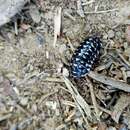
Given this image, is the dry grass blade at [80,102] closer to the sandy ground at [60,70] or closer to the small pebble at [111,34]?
the sandy ground at [60,70]

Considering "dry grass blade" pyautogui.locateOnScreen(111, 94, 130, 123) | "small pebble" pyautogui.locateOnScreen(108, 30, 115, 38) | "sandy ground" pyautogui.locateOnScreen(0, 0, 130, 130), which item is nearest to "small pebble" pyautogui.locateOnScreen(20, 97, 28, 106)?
"sandy ground" pyautogui.locateOnScreen(0, 0, 130, 130)

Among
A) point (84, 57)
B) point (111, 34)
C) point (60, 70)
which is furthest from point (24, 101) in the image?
point (111, 34)

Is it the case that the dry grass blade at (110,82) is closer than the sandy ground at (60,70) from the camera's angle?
No

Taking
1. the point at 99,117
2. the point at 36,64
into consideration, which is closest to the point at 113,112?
the point at 99,117

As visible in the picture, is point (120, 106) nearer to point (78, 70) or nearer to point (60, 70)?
point (78, 70)

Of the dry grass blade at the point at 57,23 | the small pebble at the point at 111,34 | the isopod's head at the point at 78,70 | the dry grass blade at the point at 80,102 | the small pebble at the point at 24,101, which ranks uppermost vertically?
the dry grass blade at the point at 57,23

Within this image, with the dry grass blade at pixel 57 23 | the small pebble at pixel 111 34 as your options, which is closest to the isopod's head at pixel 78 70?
the dry grass blade at pixel 57 23

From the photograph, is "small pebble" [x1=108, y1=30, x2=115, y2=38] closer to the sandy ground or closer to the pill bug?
the sandy ground

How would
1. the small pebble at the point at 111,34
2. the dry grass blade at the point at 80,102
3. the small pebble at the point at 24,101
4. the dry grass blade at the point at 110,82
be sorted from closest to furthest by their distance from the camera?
the small pebble at the point at 24,101 → the dry grass blade at the point at 80,102 → the dry grass blade at the point at 110,82 → the small pebble at the point at 111,34

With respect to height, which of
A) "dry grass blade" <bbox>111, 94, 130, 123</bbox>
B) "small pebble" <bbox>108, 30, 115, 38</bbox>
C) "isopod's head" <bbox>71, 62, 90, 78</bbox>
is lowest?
"dry grass blade" <bbox>111, 94, 130, 123</bbox>
